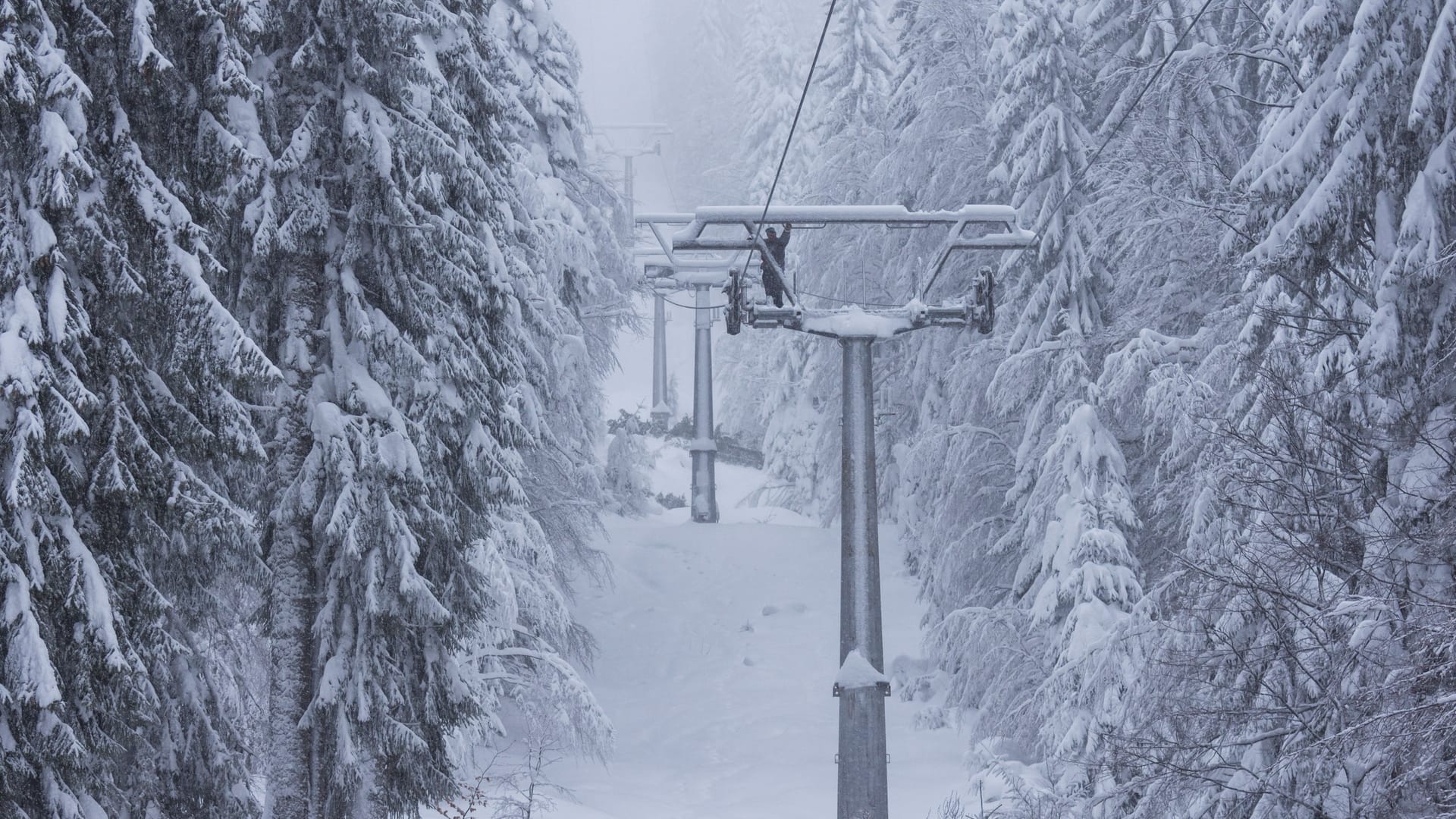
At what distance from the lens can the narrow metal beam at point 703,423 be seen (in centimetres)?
2952

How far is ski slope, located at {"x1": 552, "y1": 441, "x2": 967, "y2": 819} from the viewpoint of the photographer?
706 inches

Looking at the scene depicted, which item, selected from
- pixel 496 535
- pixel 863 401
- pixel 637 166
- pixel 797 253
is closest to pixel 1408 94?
pixel 863 401

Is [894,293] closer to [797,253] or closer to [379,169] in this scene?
[797,253]

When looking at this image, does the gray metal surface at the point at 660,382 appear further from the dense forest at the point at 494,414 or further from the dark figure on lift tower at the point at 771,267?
the dark figure on lift tower at the point at 771,267

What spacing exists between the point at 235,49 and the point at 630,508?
22931 mm

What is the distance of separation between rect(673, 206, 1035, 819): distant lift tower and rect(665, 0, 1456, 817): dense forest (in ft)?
4.93

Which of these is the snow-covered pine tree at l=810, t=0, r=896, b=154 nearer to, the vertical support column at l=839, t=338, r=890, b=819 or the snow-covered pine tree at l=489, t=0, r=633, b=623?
the snow-covered pine tree at l=489, t=0, r=633, b=623

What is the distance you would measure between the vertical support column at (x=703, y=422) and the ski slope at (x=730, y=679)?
2.54ft

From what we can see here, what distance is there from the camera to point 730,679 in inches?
920

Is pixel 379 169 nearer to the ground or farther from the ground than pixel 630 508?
farther from the ground

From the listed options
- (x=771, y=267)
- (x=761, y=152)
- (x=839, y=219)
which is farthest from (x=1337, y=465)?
(x=761, y=152)

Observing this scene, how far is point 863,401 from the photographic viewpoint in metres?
13.2


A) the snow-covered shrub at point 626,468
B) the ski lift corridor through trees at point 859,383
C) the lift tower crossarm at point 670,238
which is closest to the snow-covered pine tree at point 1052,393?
the ski lift corridor through trees at point 859,383

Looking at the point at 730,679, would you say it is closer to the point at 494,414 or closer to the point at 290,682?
the point at 494,414
